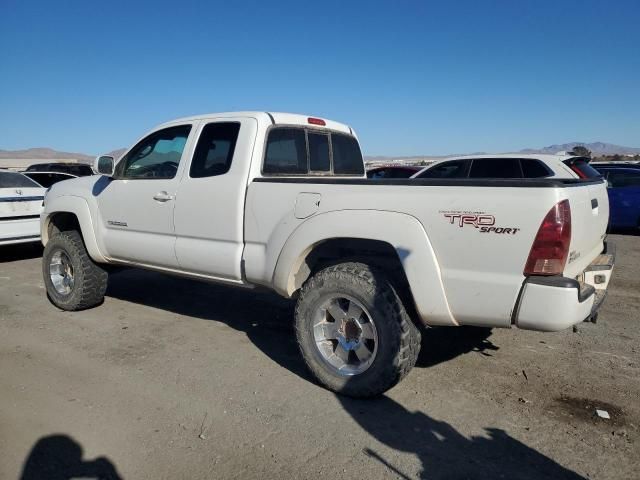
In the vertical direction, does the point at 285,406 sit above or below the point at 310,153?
below

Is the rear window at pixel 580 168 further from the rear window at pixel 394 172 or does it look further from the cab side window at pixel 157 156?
the cab side window at pixel 157 156

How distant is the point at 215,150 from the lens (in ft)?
15.1

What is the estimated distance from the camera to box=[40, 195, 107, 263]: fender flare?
5.49 m

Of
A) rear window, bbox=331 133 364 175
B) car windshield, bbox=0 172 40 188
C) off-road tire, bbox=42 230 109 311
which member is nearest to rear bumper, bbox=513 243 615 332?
rear window, bbox=331 133 364 175

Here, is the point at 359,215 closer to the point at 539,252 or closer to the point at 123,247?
the point at 539,252

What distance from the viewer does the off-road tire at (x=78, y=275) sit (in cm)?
566

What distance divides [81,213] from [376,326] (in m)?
3.72

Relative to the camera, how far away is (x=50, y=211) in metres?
5.91

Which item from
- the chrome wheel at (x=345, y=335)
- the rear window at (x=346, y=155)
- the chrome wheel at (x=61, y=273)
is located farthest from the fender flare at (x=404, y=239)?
the chrome wheel at (x=61, y=273)

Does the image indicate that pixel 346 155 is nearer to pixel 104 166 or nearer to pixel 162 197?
pixel 162 197

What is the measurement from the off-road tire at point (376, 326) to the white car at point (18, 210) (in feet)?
22.6

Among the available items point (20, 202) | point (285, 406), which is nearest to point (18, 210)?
point (20, 202)

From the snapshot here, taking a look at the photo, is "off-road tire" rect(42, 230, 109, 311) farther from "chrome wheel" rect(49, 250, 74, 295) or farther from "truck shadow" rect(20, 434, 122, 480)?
"truck shadow" rect(20, 434, 122, 480)

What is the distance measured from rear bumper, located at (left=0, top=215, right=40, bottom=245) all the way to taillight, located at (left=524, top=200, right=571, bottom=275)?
8.39 m
